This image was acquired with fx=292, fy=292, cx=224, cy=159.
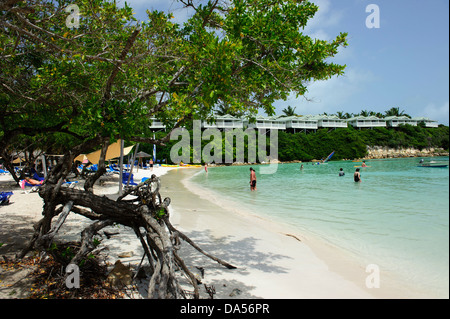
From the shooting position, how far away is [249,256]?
670cm

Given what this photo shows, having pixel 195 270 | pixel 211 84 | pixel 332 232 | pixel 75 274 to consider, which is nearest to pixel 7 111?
pixel 75 274

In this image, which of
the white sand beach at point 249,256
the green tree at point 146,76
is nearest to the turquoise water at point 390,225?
the white sand beach at point 249,256

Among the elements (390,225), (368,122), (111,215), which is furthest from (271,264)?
Answer: (368,122)

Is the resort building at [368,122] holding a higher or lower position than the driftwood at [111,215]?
higher

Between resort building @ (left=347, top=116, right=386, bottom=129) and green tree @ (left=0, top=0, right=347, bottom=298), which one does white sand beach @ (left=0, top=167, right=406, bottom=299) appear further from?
resort building @ (left=347, top=116, right=386, bottom=129)

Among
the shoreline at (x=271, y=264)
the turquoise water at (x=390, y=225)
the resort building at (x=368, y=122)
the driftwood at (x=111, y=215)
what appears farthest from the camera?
the resort building at (x=368, y=122)

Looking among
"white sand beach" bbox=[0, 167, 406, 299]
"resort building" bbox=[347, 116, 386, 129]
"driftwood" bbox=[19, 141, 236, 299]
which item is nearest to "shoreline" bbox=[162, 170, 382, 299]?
"white sand beach" bbox=[0, 167, 406, 299]

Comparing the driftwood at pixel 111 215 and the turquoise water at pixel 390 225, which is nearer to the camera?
the turquoise water at pixel 390 225

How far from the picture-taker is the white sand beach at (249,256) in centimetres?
496

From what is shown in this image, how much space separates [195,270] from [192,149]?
5844 cm

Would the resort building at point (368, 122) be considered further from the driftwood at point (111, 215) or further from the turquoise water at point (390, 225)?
the driftwood at point (111, 215)

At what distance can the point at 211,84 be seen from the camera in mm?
4379

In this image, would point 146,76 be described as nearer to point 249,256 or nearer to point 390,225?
point 249,256
